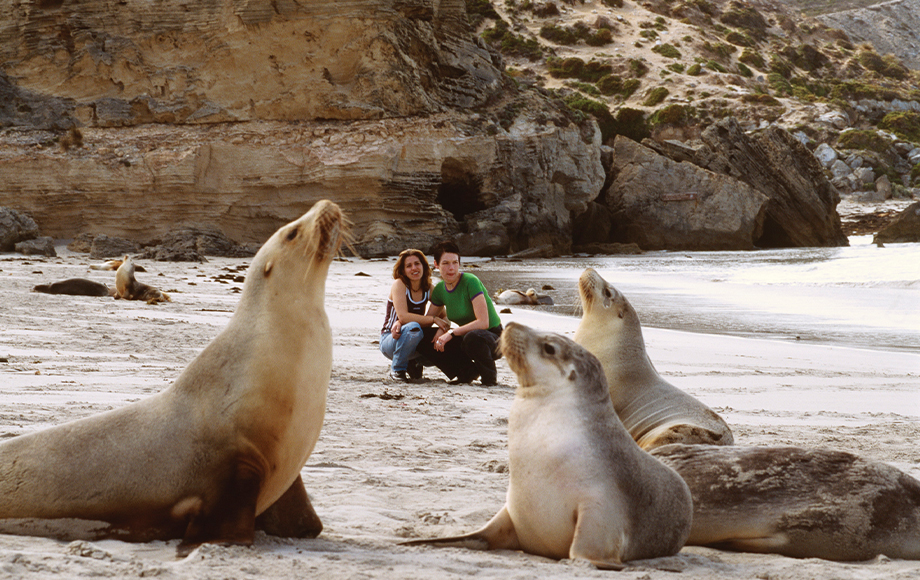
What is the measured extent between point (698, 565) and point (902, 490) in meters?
0.85

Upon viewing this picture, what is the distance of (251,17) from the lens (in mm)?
27062

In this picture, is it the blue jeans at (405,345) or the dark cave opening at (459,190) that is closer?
the blue jeans at (405,345)

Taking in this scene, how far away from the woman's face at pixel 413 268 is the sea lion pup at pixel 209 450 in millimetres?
3758

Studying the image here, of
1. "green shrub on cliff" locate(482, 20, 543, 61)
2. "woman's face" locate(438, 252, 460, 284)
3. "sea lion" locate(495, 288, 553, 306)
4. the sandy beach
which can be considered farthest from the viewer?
"green shrub on cliff" locate(482, 20, 543, 61)

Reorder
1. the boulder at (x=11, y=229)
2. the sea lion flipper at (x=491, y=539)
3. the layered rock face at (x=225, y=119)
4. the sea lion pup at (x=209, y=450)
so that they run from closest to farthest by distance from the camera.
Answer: the sea lion pup at (x=209, y=450), the sea lion flipper at (x=491, y=539), the boulder at (x=11, y=229), the layered rock face at (x=225, y=119)

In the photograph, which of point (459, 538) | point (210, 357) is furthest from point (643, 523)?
point (210, 357)

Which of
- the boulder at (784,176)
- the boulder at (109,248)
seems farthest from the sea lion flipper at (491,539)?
the boulder at (784,176)

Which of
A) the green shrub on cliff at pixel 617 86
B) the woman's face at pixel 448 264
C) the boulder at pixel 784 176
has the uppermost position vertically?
the green shrub on cliff at pixel 617 86

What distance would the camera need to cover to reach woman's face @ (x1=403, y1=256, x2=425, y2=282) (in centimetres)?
650

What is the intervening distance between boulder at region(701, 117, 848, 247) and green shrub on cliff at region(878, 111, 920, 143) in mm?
32316

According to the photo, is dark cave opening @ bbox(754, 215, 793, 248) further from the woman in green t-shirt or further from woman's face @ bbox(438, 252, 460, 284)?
woman's face @ bbox(438, 252, 460, 284)

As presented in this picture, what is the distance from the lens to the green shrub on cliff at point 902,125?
208ft

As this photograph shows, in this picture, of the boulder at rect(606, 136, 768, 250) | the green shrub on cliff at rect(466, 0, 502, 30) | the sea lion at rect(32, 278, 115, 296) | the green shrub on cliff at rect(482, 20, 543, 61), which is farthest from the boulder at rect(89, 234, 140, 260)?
the green shrub on cliff at rect(482, 20, 543, 61)

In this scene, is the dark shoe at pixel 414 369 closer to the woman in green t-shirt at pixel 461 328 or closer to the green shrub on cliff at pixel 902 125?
the woman in green t-shirt at pixel 461 328
